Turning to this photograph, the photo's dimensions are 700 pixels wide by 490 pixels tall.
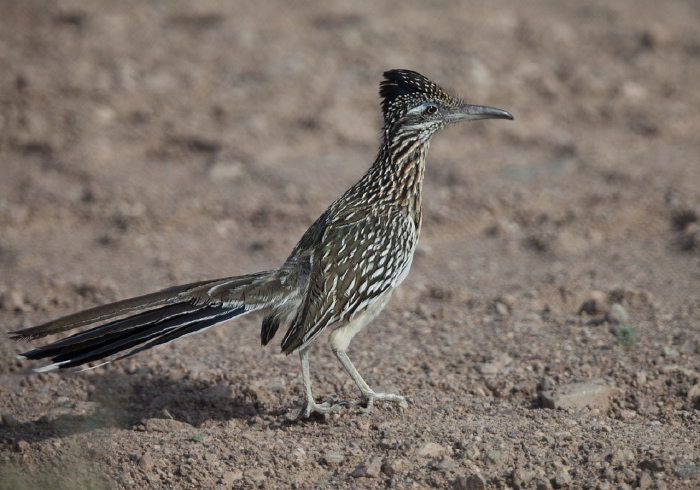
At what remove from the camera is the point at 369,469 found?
460 cm

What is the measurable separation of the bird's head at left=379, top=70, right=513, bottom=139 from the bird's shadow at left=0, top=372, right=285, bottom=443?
1.98 m

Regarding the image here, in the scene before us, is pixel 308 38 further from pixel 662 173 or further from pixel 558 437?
pixel 558 437

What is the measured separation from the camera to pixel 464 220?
29.3ft

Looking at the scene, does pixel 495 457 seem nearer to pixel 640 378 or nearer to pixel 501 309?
pixel 640 378

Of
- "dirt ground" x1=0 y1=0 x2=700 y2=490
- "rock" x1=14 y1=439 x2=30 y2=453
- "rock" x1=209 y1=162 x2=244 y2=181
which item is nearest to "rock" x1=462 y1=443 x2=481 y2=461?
"dirt ground" x1=0 y1=0 x2=700 y2=490

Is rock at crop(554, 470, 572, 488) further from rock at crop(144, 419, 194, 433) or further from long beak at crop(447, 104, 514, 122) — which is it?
long beak at crop(447, 104, 514, 122)

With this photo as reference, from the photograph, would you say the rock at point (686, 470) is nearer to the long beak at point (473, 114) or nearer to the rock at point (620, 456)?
the rock at point (620, 456)

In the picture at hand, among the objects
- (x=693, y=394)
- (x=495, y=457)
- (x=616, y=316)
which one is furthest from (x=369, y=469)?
(x=616, y=316)

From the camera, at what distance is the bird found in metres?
4.58

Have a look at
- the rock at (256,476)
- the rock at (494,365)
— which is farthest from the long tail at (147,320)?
the rock at (494,365)

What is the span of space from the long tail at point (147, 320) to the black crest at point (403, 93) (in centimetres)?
156

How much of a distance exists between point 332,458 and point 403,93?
7.84 feet

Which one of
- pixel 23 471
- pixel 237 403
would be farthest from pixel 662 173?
pixel 23 471

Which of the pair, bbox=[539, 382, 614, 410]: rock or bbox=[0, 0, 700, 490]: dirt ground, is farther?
bbox=[539, 382, 614, 410]: rock
